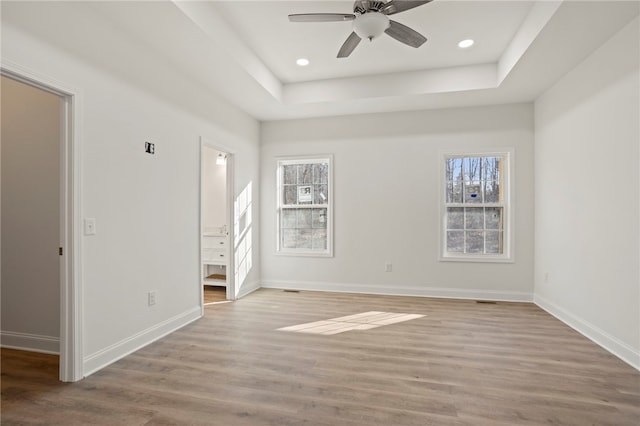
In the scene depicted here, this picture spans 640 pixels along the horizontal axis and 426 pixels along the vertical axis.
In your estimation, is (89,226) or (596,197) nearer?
(89,226)

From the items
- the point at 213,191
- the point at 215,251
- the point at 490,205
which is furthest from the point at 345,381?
the point at 213,191

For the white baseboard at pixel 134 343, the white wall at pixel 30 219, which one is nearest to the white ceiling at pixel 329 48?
the white wall at pixel 30 219

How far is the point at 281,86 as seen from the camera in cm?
459

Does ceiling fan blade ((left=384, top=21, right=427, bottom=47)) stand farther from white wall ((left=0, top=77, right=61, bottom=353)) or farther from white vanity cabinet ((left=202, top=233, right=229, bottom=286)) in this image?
white vanity cabinet ((left=202, top=233, right=229, bottom=286))

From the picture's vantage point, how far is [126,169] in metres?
2.83

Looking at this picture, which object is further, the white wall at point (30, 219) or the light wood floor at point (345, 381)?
the white wall at point (30, 219)

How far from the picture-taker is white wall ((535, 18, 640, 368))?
2658 millimetres

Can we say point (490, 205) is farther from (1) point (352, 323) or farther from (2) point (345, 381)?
(2) point (345, 381)

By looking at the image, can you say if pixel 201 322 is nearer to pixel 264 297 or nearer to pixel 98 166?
pixel 264 297

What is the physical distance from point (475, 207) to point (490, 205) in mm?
202

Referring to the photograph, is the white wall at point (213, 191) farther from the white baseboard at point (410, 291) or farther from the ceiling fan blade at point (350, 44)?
the ceiling fan blade at point (350, 44)

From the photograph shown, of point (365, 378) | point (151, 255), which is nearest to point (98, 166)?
point (151, 255)

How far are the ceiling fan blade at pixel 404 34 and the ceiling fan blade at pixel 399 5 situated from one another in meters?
0.12

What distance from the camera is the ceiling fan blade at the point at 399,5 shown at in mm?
2318
